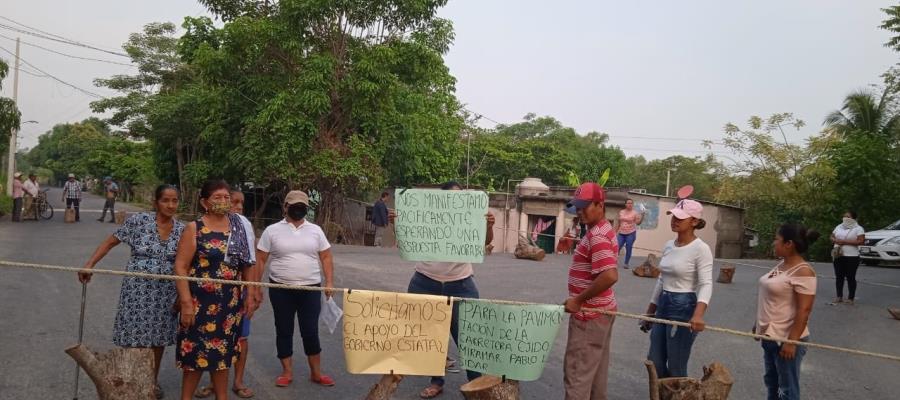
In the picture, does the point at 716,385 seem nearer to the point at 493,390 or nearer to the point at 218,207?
the point at 493,390

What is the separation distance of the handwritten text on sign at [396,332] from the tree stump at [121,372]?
131 centimetres

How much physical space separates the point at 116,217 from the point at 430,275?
2206 centimetres

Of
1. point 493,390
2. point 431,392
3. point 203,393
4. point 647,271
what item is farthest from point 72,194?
point 493,390

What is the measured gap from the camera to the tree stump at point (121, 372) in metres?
3.89

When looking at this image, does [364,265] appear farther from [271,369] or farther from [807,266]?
[807,266]

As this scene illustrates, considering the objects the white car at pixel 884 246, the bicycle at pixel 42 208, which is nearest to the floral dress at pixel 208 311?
the white car at pixel 884 246

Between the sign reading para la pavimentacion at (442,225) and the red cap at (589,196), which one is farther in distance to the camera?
the sign reading para la pavimentacion at (442,225)

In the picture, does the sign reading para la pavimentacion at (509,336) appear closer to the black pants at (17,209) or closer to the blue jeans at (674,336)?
the blue jeans at (674,336)

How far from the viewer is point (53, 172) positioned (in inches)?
3484

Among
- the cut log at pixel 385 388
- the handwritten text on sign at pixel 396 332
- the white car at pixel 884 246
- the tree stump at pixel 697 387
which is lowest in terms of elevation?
the cut log at pixel 385 388

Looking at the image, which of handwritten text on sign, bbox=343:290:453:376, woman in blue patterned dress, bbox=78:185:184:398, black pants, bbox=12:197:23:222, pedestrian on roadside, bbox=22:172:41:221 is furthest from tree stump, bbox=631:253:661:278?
black pants, bbox=12:197:23:222

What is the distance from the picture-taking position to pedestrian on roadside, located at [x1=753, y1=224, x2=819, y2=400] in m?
4.00

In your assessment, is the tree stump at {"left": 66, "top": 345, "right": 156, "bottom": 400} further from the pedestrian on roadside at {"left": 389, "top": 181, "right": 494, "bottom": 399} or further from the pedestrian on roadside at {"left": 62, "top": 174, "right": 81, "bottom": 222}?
the pedestrian on roadside at {"left": 62, "top": 174, "right": 81, "bottom": 222}

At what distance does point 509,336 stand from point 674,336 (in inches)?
48.1
